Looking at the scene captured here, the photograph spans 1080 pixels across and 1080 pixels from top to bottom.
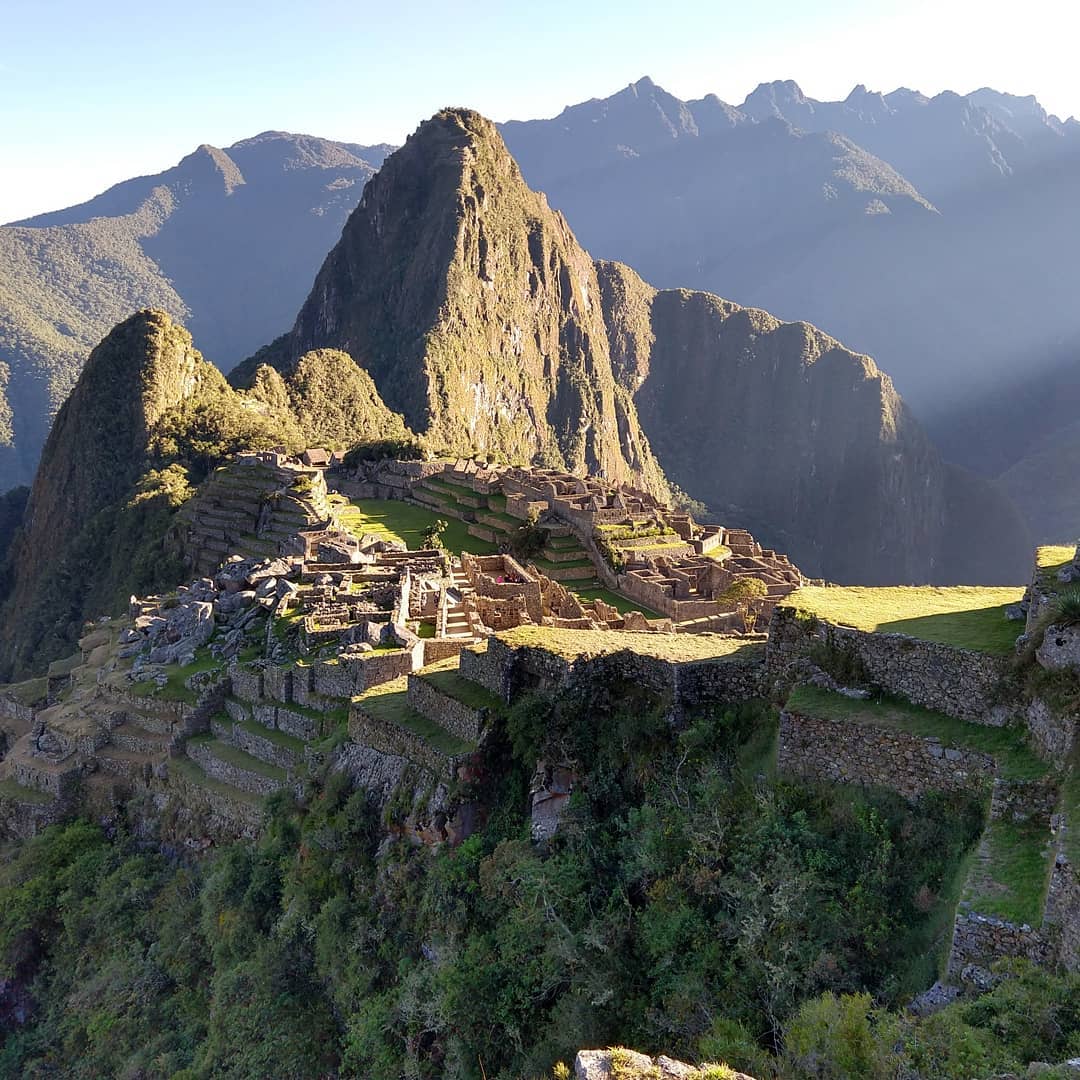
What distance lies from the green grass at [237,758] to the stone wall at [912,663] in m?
10.3

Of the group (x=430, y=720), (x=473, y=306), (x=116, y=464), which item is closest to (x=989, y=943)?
(x=430, y=720)

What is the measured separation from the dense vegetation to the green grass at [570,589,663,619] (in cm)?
2417

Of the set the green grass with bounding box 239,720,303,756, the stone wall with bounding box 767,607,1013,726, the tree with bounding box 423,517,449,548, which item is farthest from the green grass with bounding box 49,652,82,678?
the stone wall with bounding box 767,607,1013,726

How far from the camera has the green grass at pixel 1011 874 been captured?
702 cm

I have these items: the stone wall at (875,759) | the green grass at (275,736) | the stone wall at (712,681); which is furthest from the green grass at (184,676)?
the stone wall at (875,759)

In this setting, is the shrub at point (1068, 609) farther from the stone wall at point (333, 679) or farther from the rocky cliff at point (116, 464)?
the rocky cliff at point (116, 464)

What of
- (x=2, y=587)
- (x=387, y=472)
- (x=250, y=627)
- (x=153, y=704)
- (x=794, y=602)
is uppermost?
(x=387, y=472)

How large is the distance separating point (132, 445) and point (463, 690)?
89769 millimetres

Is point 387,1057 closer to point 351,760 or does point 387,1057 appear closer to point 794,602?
point 351,760

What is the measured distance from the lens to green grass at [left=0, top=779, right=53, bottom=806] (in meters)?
19.9

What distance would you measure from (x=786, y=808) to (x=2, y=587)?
107088 mm

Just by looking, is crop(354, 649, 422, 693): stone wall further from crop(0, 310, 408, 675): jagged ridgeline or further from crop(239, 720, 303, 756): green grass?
crop(0, 310, 408, 675): jagged ridgeline

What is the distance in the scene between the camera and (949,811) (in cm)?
833

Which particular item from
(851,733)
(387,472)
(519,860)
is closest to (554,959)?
(519,860)
